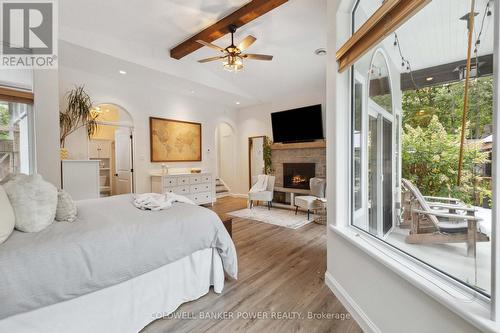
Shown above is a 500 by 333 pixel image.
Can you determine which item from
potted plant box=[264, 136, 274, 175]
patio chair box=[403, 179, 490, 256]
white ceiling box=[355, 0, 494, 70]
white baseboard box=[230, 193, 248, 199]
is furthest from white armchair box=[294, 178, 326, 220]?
white ceiling box=[355, 0, 494, 70]

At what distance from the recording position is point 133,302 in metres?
1.63

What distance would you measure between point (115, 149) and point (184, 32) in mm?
3617

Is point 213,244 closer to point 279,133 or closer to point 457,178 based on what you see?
point 457,178

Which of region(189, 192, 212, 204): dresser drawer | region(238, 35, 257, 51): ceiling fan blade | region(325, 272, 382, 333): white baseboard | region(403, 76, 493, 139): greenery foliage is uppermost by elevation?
region(238, 35, 257, 51): ceiling fan blade

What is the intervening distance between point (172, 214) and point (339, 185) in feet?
5.08

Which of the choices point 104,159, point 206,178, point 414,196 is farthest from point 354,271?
point 104,159

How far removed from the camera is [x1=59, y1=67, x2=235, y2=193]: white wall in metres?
4.27

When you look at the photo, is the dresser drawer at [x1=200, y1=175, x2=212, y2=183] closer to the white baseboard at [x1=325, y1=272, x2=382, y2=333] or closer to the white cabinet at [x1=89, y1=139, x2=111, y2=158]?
the white cabinet at [x1=89, y1=139, x2=111, y2=158]

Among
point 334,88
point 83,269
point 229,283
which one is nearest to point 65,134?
point 83,269

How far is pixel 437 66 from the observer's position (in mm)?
1391

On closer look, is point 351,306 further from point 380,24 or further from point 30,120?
point 30,120

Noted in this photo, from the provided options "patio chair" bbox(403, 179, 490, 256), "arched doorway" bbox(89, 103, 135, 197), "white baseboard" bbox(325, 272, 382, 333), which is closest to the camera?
"patio chair" bbox(403, 179, 490, 256)

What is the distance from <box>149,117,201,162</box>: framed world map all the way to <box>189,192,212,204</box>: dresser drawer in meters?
0.99

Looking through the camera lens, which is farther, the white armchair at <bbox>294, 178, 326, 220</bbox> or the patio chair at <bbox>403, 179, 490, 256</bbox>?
A: the white armchair at <bbox>294, 178, 326, 220</bbox>
